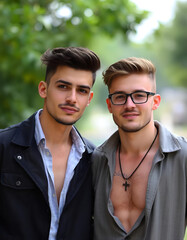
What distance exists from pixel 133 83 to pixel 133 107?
8.7 inches

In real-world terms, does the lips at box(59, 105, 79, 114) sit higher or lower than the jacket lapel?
higher

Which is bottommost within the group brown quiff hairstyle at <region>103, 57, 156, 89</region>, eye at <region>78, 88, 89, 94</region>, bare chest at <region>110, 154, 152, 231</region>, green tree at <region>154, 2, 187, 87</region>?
bare chest at <region>110, 154, 152, 231</region>

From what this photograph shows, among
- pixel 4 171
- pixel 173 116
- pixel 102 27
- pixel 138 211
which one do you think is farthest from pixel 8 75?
pixel 173 116

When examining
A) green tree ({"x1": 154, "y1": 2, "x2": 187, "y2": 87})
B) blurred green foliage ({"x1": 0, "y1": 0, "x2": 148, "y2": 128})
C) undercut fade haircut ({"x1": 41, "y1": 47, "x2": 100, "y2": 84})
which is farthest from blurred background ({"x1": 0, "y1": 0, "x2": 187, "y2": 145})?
green tree ({"x1": 154, "y1": 2, "x2": 187, "y2": 87})

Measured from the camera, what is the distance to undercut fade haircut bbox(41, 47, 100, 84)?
2936 mm

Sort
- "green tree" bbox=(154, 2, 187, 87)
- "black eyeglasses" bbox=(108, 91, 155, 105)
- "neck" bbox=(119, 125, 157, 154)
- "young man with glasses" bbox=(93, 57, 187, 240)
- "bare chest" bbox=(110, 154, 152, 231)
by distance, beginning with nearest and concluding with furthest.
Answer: "young man with glasses" bbox=(93, 57, 187, 240) < "bare chest" bbox=(110, 154, 152, 231) < "black eyeglasses" bbox=(108, 91, 155, 105) < "neck" bbox=(119, 125, 157, 154) < "green tree" bbox=(154, 2, 187, 87)

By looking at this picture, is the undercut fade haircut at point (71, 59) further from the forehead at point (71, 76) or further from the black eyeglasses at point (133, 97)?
the black eyeglasses at point (133, 97)

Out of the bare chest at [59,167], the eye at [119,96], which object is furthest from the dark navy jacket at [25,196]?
the eye at [119,96]

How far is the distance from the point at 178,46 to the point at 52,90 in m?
28.8

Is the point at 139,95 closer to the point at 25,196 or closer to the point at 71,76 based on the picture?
the point at 71,76

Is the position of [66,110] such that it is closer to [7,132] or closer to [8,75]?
[7,132]

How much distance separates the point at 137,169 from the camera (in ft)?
9.52

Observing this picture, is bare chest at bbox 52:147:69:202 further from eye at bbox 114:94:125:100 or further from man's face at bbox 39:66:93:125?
eye at bbox 114:94:125:100

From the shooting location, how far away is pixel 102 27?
5.94m
